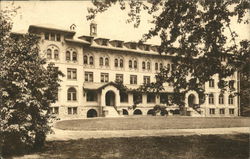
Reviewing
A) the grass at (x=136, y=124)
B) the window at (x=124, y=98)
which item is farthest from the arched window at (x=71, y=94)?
the grass at (x=136, y=124)

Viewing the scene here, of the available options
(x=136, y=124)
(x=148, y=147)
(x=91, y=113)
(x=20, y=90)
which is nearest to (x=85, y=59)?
(x=91, y=113)

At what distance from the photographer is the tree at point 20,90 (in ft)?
39.7

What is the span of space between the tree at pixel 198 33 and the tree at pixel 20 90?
317cm

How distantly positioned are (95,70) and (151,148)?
31060mm

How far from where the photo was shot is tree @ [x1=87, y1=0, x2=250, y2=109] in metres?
12.8

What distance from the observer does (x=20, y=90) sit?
12359 millimetres

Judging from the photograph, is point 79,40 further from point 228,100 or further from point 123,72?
point 228,100

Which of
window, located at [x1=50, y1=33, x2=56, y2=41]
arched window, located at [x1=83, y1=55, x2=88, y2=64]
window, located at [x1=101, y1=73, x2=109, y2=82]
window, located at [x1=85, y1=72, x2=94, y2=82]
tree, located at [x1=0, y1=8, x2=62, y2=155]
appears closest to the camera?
tree, located at [x1=0, y1=8, x2=62, y2=155]

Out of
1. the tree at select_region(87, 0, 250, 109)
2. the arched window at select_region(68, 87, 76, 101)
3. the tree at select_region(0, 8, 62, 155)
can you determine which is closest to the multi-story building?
the arched window at select_region(68, 87, 76, 101)

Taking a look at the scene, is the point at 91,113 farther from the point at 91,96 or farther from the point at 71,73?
the point at 71,73

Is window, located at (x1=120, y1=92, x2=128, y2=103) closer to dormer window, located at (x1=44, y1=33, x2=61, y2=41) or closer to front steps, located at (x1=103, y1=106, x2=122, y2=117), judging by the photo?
front steps, located at (x1=103, y1=106, x2=122, y2=117)

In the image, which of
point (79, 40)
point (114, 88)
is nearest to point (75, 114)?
point (114, 88)

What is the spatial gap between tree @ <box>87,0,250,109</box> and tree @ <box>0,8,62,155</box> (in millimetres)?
3172

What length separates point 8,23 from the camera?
1254cm
